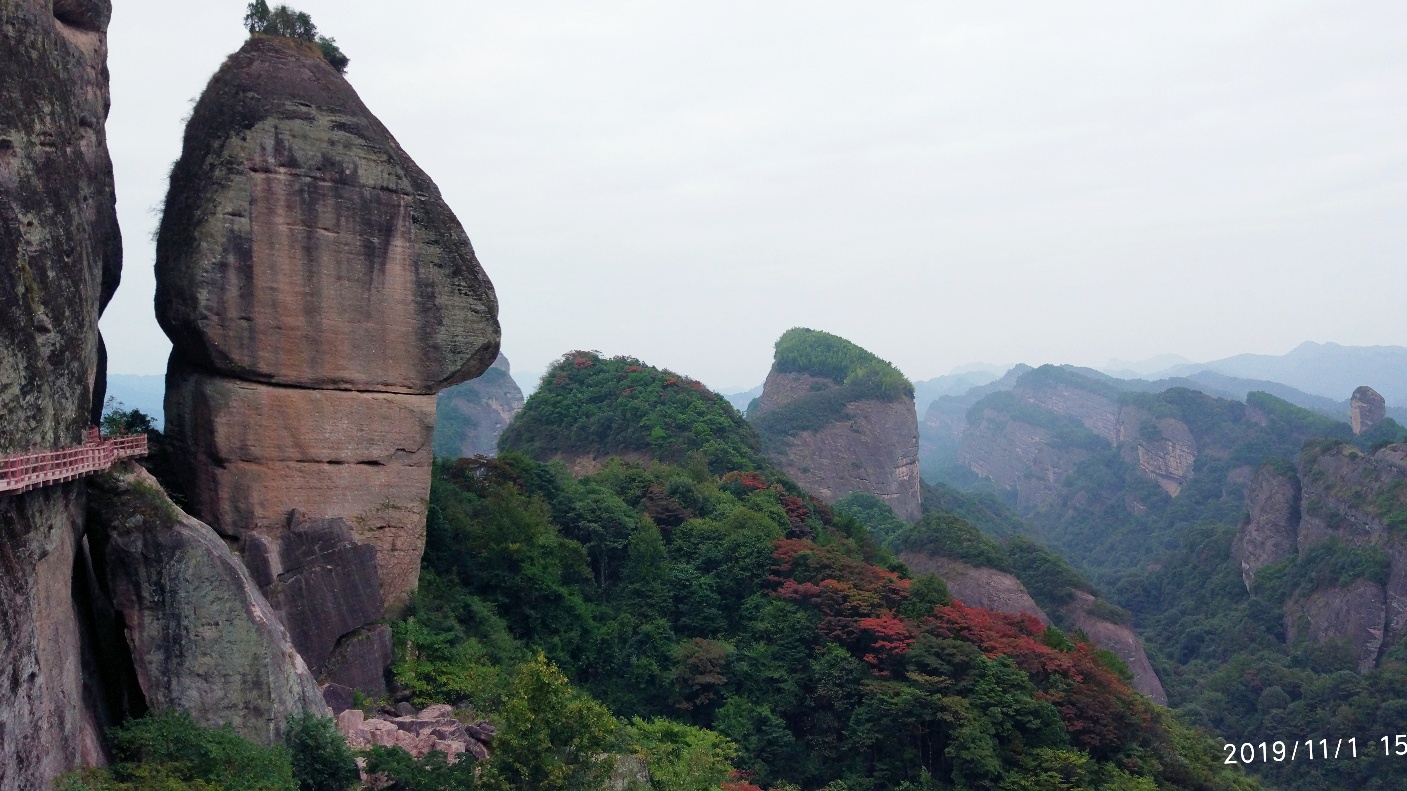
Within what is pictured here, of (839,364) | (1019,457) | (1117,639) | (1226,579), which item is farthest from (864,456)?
(1019,457)

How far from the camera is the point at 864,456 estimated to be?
72.9m

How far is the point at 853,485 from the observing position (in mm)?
71812

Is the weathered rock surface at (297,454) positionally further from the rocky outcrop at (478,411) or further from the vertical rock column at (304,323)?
the rocky outcrop at (478,411)

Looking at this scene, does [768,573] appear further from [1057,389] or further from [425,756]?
[1057,389]

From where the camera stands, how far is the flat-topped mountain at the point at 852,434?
71.8m

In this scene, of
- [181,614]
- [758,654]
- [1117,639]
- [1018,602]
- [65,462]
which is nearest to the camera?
[65,462]

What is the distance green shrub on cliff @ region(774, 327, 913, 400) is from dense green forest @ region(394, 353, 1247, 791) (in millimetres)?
49972

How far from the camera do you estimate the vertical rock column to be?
51.7ft

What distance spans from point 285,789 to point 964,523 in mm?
36706

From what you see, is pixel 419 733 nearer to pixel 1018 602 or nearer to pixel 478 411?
pixel 1018 602
